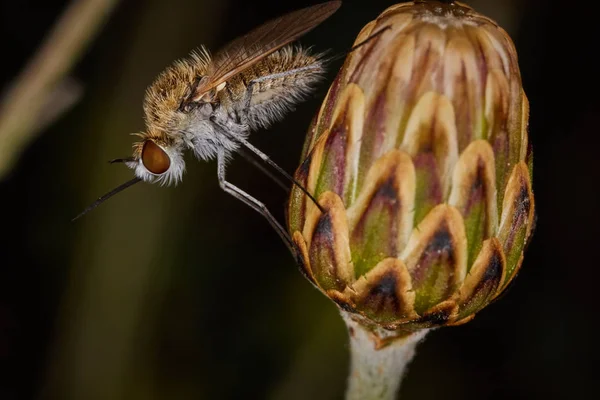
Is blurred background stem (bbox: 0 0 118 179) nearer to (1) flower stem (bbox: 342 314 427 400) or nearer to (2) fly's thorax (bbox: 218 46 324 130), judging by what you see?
(2) fly's thorax (bbox: 218 46 324 130)

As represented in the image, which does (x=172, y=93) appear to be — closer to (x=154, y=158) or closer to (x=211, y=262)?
(x=154, y=158)

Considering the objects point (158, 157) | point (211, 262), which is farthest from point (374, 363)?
point (211, 262)

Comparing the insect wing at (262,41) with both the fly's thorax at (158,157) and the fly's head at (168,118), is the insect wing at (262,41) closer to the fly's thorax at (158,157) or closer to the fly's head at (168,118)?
the fly's head at (168,118)

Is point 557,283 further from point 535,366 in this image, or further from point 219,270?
point 219,270

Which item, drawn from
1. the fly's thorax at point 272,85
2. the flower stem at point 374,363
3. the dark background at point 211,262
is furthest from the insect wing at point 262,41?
the dark background at point 211,262

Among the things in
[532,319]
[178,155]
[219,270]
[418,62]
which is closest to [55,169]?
[219,270]
